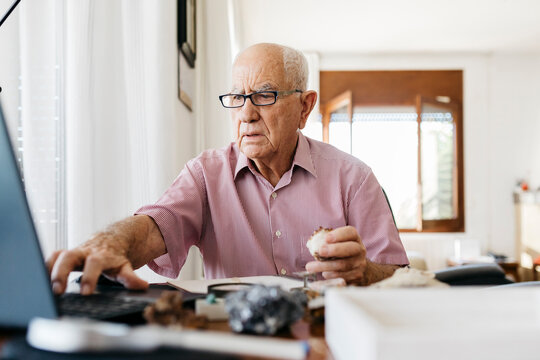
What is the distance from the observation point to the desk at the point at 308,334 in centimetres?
47

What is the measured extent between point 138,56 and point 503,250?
5.52 metres

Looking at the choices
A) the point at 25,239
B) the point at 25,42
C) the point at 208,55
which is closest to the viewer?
the point at 25,239

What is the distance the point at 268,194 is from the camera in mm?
1452

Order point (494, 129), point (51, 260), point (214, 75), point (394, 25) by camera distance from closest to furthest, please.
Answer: point (51, 260), point (214, 75), point (394, 25), point (494, 129)

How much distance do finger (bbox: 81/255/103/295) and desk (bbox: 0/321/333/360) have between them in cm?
20

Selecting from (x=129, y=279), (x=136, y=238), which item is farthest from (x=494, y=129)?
(x=129, y=279)

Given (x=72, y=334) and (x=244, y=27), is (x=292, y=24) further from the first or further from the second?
(x=72, y=334)

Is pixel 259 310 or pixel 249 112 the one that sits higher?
pixel 249 112

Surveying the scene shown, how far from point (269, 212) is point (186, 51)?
3.94ft

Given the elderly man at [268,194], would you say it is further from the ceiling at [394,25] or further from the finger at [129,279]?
the ceiling at [394,25]

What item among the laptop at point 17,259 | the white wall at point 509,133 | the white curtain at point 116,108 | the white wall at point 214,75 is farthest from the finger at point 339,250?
the white wall at point 509,133

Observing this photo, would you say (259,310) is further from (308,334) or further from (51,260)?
(51,260)

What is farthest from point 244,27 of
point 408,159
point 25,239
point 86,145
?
point 25,239

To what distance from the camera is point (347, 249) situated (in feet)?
2.89
